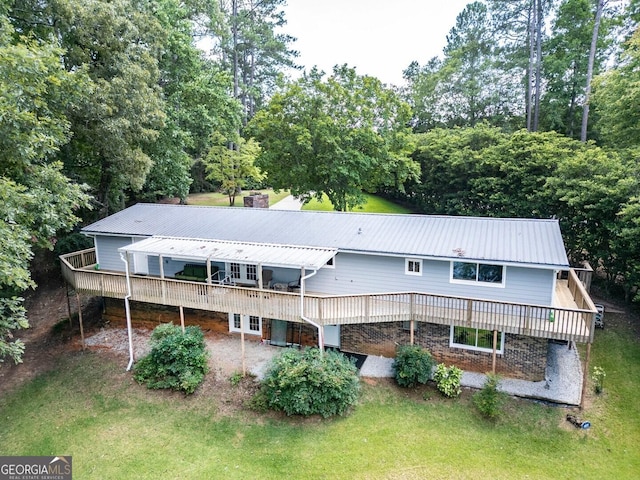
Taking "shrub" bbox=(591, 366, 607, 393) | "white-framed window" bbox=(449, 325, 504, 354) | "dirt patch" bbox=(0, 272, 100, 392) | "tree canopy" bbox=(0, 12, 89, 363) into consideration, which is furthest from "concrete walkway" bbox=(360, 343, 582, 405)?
"dirt patch" bbox=(0, 272, 100, 392)

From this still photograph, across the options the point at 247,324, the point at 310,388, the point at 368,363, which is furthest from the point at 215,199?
the point at 310,388

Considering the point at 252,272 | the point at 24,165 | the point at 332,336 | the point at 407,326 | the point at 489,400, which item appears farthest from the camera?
the point at 252,272

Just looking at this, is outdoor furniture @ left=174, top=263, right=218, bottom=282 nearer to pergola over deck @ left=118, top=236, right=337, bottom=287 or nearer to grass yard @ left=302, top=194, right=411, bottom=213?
pergola over deck @ left=118, top=236, right=337, bottom=287

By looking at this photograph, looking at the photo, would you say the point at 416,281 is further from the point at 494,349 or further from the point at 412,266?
the point at 494,349

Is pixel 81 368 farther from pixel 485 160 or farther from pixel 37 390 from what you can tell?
pixel 485 160

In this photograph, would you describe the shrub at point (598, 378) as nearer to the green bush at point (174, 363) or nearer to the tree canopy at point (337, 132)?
the green bush at point (174, 363)

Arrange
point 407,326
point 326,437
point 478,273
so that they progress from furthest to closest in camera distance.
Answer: point 407,326, point 478,273, point 326,437

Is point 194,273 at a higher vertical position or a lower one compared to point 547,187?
lower
